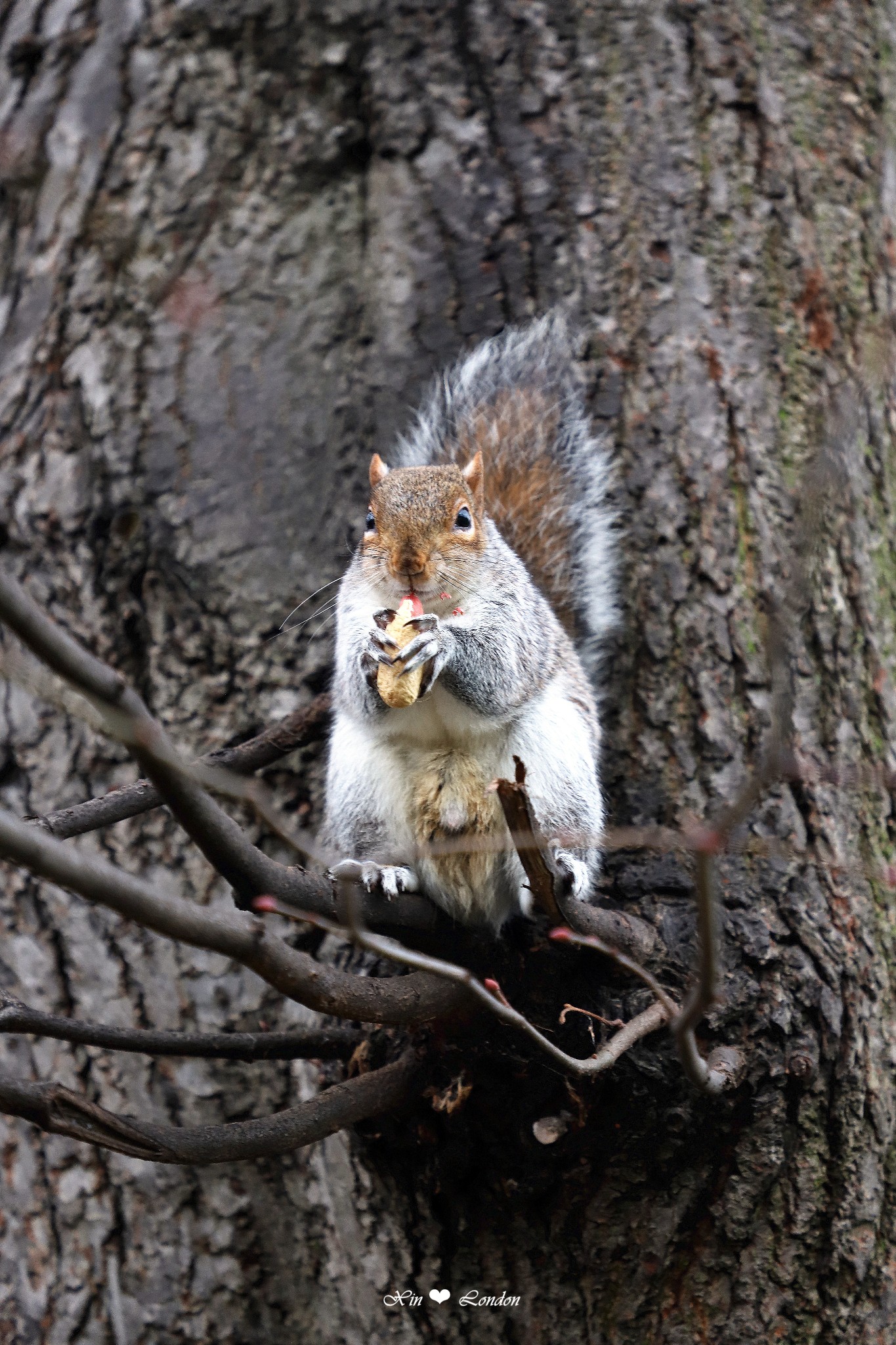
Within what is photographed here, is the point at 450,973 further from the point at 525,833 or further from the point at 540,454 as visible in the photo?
the point at 540,454

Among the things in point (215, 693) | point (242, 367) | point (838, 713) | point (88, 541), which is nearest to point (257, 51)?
point (242, 367)

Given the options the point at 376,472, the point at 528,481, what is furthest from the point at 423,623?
the point at 528,481

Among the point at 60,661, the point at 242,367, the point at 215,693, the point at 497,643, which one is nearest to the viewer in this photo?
the point at 60,661

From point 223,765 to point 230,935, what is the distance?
0.72 m

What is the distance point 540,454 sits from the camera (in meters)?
2.16

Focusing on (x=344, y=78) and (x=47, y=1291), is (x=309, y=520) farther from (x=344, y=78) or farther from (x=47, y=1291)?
(x=47, y=1291)

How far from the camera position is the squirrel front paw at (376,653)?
5.29 feet

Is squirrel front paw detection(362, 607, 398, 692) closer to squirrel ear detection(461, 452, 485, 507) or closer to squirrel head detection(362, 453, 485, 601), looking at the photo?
squirrel head detection(362, 453, 485, 601)

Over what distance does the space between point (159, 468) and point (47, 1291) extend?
1334 millimetres

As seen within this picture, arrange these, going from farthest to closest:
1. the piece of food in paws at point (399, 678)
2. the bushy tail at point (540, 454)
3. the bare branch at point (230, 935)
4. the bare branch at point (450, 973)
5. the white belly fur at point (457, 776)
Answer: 1. the bushy tail at point (540, 454)
2. the white belly fur at point (457, 776)
3. the piece of food in paws at point (399, 678)
4. the bare branch at point (450, 973)
5. the bare branch at point (230, 935)

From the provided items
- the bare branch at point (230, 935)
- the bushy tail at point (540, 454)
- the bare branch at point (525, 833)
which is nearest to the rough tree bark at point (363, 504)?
the bushy tail at point (540, 454)

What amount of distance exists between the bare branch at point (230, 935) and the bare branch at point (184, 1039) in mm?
274

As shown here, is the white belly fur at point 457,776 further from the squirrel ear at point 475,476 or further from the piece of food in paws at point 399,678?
the squirrel ear at point 475,476

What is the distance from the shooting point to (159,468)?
211 cm
